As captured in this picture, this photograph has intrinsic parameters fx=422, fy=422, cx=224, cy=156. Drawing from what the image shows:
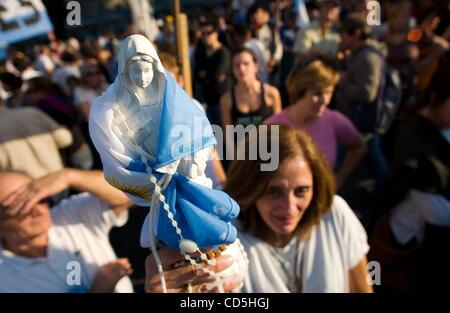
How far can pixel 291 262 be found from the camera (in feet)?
4.77

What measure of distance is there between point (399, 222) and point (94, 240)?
1.34 m

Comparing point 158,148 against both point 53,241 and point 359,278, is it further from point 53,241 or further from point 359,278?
point 359,278

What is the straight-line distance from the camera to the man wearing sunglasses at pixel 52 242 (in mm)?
1471

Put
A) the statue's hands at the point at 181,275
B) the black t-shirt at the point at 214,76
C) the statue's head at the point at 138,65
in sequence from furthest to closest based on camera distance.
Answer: the black t-shirt at the point at 214,76 < the statue's hands at the point at 181,275 < the statue's head at the point at 138,65

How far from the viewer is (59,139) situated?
2.60 m

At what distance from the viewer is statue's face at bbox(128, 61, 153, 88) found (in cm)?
85

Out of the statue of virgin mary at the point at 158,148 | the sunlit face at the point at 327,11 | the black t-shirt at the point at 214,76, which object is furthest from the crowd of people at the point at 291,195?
the black t-shirt at the point at 214,76

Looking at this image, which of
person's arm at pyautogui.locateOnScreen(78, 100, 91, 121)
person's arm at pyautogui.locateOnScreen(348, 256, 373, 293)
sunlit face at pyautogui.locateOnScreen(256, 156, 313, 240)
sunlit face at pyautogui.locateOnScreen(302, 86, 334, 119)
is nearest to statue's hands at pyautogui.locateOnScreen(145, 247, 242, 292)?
sunlit face at pyautogui.locateOnScreen(256, 156, 313, 240)

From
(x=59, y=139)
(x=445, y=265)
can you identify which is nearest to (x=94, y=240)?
(x=59, y=139)

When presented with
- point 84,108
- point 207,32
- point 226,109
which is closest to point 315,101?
point 226,109

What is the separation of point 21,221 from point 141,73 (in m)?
0.90

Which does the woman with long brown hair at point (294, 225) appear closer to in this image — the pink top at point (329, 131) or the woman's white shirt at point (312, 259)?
the woman's white shirt at point (312, 259)

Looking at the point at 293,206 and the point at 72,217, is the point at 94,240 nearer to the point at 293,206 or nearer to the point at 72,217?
the point at 72,217

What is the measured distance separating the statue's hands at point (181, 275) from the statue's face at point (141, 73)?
0.40m
